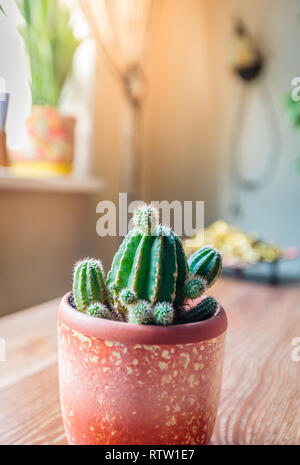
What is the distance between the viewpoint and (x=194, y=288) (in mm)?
388

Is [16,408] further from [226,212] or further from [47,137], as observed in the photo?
[226,212]

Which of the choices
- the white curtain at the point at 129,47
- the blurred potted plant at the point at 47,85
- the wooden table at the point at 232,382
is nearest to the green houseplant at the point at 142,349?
the wooden table at the point at 232,382

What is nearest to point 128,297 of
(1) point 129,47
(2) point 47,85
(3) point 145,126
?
(2) point 47,85

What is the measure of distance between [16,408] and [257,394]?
33 centimetres

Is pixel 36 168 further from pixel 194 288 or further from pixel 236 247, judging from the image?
pixel 194 288

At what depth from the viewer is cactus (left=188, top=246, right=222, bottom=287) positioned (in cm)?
42

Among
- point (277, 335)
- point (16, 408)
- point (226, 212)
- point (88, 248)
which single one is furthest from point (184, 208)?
point (16, 408)

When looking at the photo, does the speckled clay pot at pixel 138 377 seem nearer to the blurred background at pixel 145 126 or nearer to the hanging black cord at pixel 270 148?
the blurred background at pixel 145 126

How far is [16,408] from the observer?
531 mm

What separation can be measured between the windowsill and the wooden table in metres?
0.61

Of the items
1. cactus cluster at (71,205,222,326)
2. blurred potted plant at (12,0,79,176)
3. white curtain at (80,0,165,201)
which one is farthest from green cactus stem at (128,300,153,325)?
white curtain at (80,0,165,201)

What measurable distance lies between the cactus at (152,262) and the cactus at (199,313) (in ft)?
0.06

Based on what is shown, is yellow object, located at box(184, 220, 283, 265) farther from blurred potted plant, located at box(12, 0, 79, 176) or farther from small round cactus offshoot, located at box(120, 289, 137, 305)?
small round cactus offshoot, located at box(120, 289, 137, 305)
